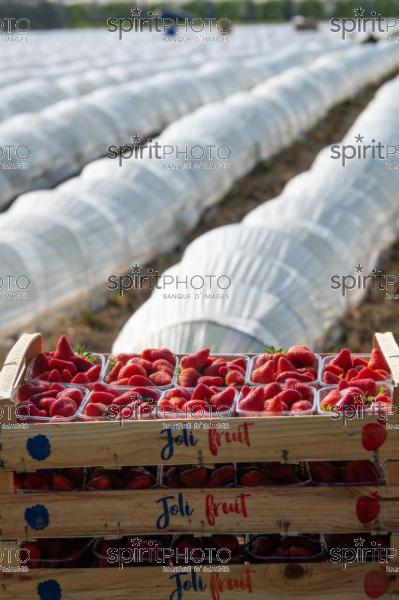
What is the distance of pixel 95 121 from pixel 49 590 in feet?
44.5

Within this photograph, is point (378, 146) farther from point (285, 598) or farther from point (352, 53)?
point (352, 53)

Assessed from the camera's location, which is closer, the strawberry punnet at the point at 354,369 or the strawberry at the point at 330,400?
the strawberry at the point at 330,400

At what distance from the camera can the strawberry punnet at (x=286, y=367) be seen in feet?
13.9

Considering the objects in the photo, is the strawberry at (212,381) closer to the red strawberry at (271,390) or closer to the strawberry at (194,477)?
the red strawberry at (271,390)

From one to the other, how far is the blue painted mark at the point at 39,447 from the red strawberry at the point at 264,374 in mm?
1027

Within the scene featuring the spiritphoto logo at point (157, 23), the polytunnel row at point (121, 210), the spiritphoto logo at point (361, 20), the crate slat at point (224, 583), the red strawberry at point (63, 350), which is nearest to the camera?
the crate slat at point (224, 583)

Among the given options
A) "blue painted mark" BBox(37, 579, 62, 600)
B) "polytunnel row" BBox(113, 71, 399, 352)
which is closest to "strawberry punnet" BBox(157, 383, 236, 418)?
"blue painted mark" BBox(37, 579, 62, 600)

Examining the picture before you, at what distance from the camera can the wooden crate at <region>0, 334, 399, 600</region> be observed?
374cm

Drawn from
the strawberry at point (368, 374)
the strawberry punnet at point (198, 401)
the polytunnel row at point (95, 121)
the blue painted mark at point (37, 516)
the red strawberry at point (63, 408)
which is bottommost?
the blue painted mark at point (37, 516)

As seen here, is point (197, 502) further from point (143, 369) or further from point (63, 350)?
point (63, 350)

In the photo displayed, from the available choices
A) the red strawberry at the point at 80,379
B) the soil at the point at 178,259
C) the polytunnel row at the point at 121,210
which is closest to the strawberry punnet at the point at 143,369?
the red strawberry at the point at 80,379

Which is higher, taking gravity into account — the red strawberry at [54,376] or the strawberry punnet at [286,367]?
the strawberry punnet at [286,367]

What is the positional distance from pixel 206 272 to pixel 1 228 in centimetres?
309

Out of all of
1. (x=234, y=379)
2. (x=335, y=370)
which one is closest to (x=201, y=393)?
(x=234, y=379)
